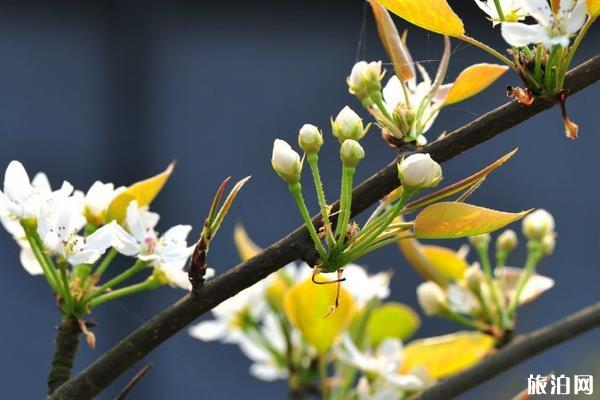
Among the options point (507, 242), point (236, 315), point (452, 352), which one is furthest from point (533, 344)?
point (236, 315)

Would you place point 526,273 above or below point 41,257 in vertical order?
below

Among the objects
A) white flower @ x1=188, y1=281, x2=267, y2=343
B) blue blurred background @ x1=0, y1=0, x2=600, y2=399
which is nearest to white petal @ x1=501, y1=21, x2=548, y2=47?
white flower @ x1=188, y1=281, x2=267, y2=343

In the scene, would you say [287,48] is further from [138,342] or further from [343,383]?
[138,342]

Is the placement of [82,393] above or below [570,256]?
above

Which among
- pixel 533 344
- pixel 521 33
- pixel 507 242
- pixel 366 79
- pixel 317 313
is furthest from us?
pixel 507 242

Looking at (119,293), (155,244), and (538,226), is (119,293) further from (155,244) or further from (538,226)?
(538,226)

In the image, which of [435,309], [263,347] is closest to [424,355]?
[435,309]

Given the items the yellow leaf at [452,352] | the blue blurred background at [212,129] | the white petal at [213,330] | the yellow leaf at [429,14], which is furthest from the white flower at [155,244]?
the blue blurred background at [212,129]
